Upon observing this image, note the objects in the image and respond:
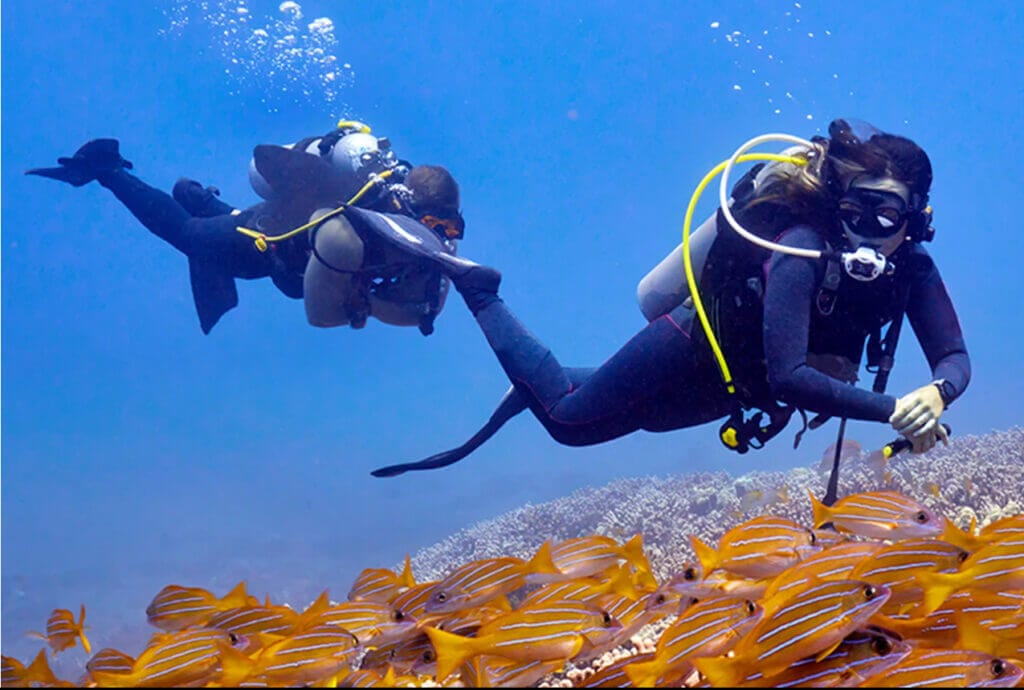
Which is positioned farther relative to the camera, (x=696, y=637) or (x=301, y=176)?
(x=301, y=176)

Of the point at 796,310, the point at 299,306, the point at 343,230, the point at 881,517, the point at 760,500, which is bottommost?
the point at 881,517

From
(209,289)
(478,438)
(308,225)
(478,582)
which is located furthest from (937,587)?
(209,289)

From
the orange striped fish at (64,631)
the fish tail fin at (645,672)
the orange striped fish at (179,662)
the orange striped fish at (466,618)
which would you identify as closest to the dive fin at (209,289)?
the orange striped fish at (64,631)

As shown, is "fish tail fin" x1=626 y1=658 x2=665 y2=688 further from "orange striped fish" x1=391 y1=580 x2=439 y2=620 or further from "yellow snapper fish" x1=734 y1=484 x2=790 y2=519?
"yellow snapper fish" x1=734 y1=484 x2=790 y2=519

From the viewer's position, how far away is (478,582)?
2631 millimetres

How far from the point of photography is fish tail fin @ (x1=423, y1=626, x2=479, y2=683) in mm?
2082

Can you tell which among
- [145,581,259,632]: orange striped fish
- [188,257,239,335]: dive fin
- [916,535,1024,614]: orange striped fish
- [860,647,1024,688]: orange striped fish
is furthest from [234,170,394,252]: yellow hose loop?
[860,647,1024,688]: orange striped fish

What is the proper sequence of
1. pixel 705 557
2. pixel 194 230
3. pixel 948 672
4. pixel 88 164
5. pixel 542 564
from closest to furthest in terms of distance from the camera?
pixel 948 672
pixel 705 557
pixel 542 564
pixel 194 230
pixel 88 164

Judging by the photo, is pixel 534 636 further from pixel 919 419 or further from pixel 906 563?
pixel 919 419

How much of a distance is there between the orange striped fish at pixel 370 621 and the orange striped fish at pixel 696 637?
1014 millimetres

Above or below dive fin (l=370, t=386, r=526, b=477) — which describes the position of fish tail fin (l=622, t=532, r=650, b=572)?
below

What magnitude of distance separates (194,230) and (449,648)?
27.1 ft

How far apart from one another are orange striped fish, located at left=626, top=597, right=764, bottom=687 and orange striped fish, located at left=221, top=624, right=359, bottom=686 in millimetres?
1062

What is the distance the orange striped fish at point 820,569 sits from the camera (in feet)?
6.41
